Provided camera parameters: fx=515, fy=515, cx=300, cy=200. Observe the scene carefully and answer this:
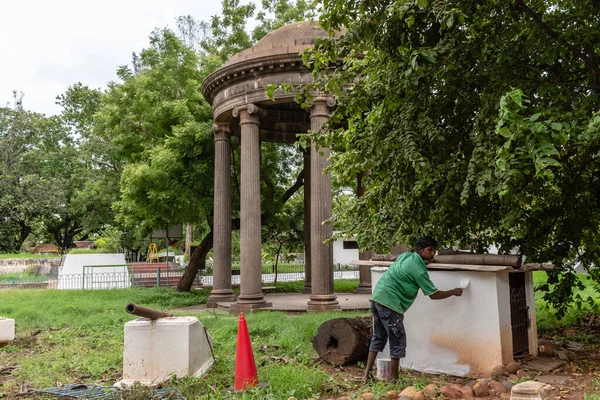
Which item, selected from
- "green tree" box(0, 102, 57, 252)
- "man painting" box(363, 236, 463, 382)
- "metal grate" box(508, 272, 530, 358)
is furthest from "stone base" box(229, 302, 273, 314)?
"green tree" box(0, 102, 57, 252)

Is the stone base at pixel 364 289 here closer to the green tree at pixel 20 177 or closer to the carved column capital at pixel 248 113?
the carved column capital at pixel 248 113

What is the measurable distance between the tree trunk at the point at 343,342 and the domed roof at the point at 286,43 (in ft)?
26.2

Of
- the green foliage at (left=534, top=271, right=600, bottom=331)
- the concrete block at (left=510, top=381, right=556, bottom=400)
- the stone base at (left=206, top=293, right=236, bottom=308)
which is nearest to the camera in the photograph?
the concrete block at (left=510, top=381, right=556, bottom=400)

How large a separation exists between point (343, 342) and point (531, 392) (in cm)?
277

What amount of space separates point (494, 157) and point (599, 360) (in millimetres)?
3428

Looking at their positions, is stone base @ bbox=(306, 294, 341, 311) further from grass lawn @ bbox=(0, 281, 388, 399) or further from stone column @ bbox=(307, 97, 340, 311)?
grass lawn @ bbox=(0, 281, 388, 399)

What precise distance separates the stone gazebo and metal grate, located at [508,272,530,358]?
6.24 metres

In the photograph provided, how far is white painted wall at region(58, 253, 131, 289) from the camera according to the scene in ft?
87.8

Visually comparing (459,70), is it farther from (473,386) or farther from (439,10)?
(473,386)

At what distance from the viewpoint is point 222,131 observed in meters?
15.7

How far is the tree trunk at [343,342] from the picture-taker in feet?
22.7

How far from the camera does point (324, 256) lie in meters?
12.9

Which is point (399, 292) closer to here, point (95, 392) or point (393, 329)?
point (393, 329)

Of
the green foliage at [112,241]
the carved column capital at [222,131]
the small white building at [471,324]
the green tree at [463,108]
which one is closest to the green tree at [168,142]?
the carved column capital at [222,131]
